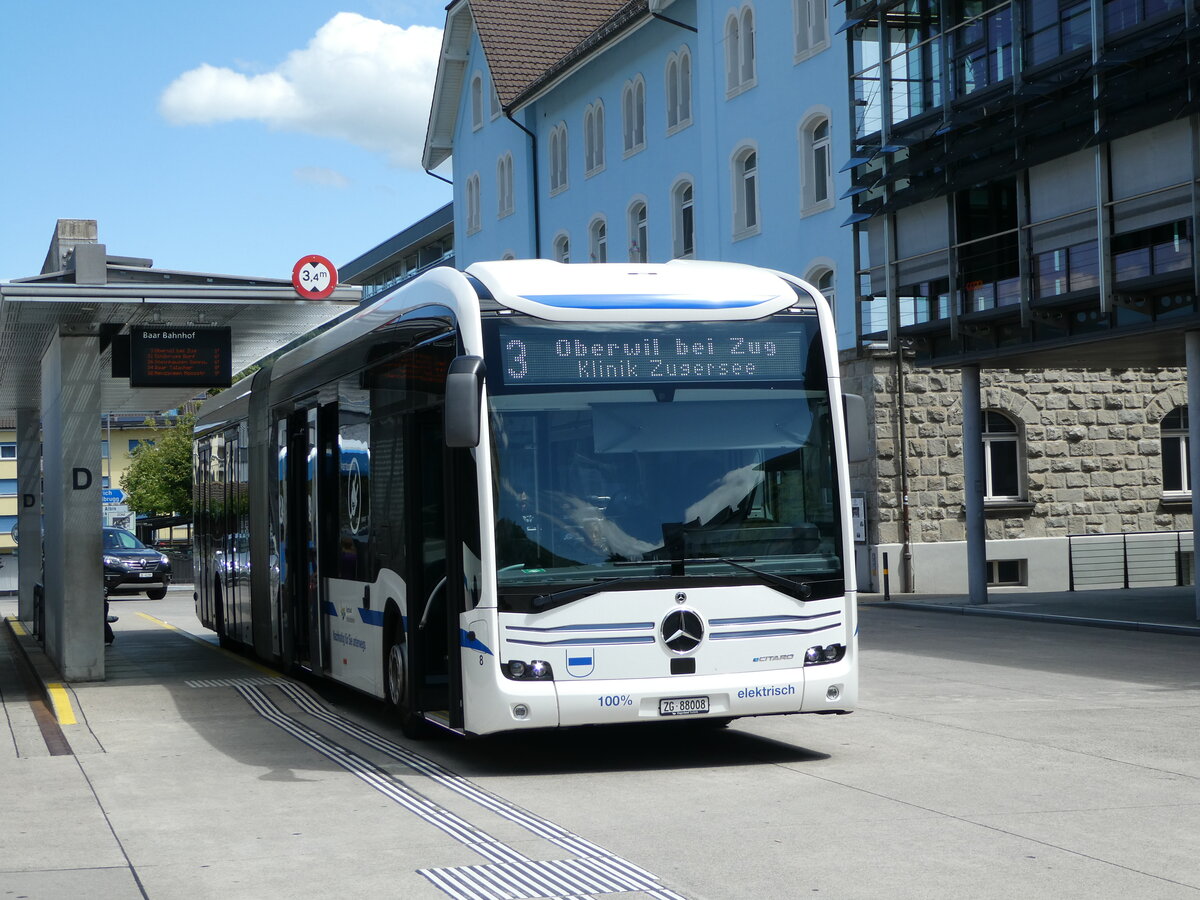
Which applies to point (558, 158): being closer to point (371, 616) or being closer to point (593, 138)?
point (593, 138)

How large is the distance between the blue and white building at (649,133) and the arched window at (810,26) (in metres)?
0.04

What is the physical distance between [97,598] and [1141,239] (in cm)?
1361

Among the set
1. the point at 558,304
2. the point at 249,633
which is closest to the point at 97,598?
the point at 249,633

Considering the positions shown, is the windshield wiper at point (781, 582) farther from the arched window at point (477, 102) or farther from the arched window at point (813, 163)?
the arched window at point (477, 102)

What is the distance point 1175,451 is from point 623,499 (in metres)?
26.9

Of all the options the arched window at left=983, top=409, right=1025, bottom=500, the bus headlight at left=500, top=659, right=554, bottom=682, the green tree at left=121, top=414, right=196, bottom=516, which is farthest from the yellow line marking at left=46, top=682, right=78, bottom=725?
the green tree at left=121, top=414, right=196, bottom=516

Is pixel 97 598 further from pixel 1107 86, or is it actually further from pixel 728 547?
pixel 1107 86

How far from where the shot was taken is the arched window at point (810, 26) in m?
32.4

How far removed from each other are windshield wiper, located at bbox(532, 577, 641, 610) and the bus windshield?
0.10ft

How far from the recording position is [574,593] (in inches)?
396

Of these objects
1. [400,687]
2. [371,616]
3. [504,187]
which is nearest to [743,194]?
[504,187]

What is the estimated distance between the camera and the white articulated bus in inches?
397

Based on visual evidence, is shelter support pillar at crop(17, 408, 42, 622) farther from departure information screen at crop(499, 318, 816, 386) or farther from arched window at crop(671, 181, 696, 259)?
departure information screen at crop(499, 318, 816, 386)

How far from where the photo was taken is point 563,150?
4550 centimetres
